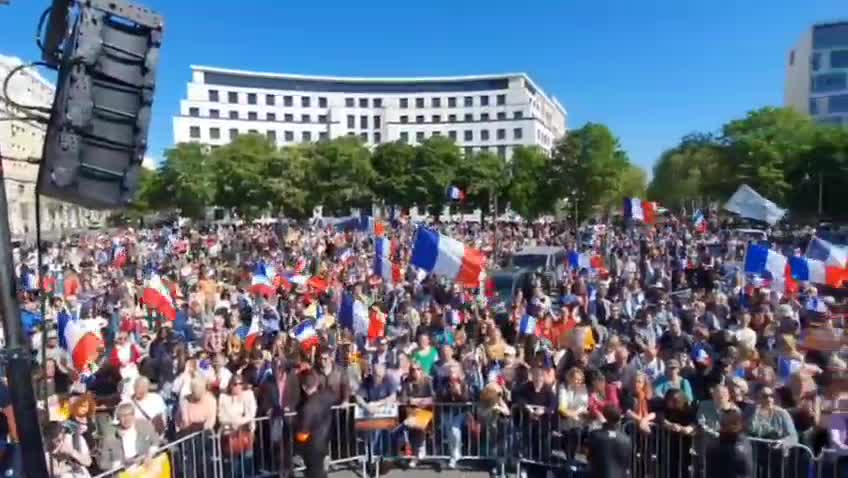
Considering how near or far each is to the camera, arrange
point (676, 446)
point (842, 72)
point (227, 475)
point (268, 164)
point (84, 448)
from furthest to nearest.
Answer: point (842, 72), point (268, 164), point (227, 475), point (676, 446), point (84, 448)

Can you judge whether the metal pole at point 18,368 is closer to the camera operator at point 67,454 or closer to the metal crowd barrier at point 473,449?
the camera operator at point 67,454

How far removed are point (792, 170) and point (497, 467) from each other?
5136cm

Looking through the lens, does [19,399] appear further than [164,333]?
No

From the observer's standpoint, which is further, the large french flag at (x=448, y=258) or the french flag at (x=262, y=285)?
the french flag at (x=262, y=285)

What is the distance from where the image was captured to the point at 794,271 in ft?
44.7

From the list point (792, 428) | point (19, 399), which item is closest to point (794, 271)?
point (792, 428)

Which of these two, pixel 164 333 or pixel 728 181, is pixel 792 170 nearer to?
pixel 728 181

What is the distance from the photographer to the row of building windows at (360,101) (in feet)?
364

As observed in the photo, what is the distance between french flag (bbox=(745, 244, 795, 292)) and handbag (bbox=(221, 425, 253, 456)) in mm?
10834

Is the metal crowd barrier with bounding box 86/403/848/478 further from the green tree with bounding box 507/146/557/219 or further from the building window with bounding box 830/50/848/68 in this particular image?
the building window with bounding box 830/50/848/68

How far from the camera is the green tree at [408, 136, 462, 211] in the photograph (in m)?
67.3

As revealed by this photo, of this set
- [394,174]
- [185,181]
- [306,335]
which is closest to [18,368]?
[306,335]

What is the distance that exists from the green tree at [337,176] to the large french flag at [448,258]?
53261 mm

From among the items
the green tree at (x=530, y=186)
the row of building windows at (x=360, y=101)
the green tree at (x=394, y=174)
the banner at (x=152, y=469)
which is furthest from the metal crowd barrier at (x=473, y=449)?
the row of building windows at (x=360, y=101)
